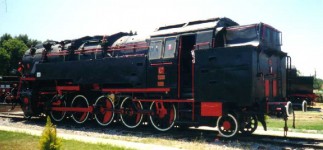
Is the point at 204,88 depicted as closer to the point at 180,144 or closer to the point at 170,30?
the point at 180,144

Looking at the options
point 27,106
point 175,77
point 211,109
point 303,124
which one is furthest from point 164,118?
point 303,124

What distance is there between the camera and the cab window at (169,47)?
10.8 metres

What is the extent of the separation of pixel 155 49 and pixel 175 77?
1.37 metres

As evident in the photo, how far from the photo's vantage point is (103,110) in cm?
1280

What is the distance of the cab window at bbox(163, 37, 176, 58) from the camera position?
10.8m

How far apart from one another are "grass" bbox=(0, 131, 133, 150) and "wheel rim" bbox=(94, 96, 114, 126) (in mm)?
Result: 3213

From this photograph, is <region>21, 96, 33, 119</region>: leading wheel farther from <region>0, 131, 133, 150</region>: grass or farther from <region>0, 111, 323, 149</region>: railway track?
<region>0, 131, 133, 150</region>: grass

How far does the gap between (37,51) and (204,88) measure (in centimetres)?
1033

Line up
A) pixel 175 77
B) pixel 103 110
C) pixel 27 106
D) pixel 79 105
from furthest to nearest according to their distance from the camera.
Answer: pixel 27 106 → pixel 79 105 → pixel 103 110 → pixel 175 77

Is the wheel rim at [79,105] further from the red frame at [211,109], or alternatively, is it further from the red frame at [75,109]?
the red frame at [211,109]

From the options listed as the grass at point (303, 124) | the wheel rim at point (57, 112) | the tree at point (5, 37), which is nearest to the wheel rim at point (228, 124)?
the grass at point (303, 124)

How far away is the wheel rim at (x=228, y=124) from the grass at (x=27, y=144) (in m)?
3.40

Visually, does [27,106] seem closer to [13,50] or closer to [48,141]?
[48,141]

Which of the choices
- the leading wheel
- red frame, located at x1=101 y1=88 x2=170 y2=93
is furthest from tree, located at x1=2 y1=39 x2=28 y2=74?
red frame, located at x1=101 y1=88 x2=170 y2=93
